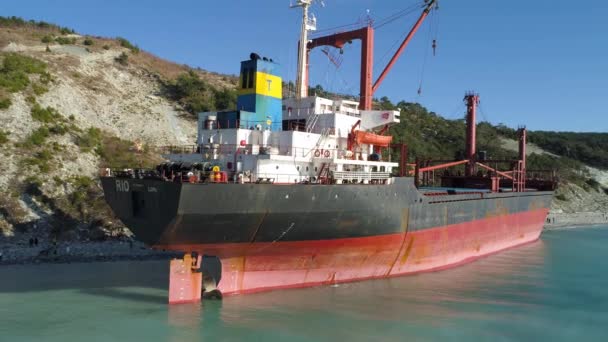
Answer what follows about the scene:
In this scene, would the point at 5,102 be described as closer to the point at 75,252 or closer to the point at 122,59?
the point at 75,252

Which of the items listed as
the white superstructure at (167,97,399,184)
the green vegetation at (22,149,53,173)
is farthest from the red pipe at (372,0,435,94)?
the green vegetation at (22,149,53,173)

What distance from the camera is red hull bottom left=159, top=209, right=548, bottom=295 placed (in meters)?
12.6

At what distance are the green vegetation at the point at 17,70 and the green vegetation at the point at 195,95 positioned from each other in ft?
30.7

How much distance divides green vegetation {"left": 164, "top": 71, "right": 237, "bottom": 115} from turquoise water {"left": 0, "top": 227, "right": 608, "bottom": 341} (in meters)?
21.0

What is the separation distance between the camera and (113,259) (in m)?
16.8

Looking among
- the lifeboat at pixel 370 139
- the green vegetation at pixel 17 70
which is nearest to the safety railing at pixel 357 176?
the lifeboat at pixel 370 139

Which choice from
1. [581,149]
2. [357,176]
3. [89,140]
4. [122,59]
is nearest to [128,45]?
[122,59]

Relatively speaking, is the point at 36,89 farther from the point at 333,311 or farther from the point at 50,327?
the point at 333,311

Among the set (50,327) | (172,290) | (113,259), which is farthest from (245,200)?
(113,259)

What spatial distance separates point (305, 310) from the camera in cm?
1189

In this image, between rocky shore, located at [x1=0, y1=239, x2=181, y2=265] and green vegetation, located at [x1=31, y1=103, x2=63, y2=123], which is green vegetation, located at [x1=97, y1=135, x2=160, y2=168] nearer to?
green vegetation, located at [x1=31, y1=103, x2=63, y2=123]

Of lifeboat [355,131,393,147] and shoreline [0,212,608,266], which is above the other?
lifeboat [355,131,393,147]

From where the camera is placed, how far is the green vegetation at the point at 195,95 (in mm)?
35656

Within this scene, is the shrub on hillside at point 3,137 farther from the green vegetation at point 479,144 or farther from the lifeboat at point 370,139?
the green vegetation at point 479,144
